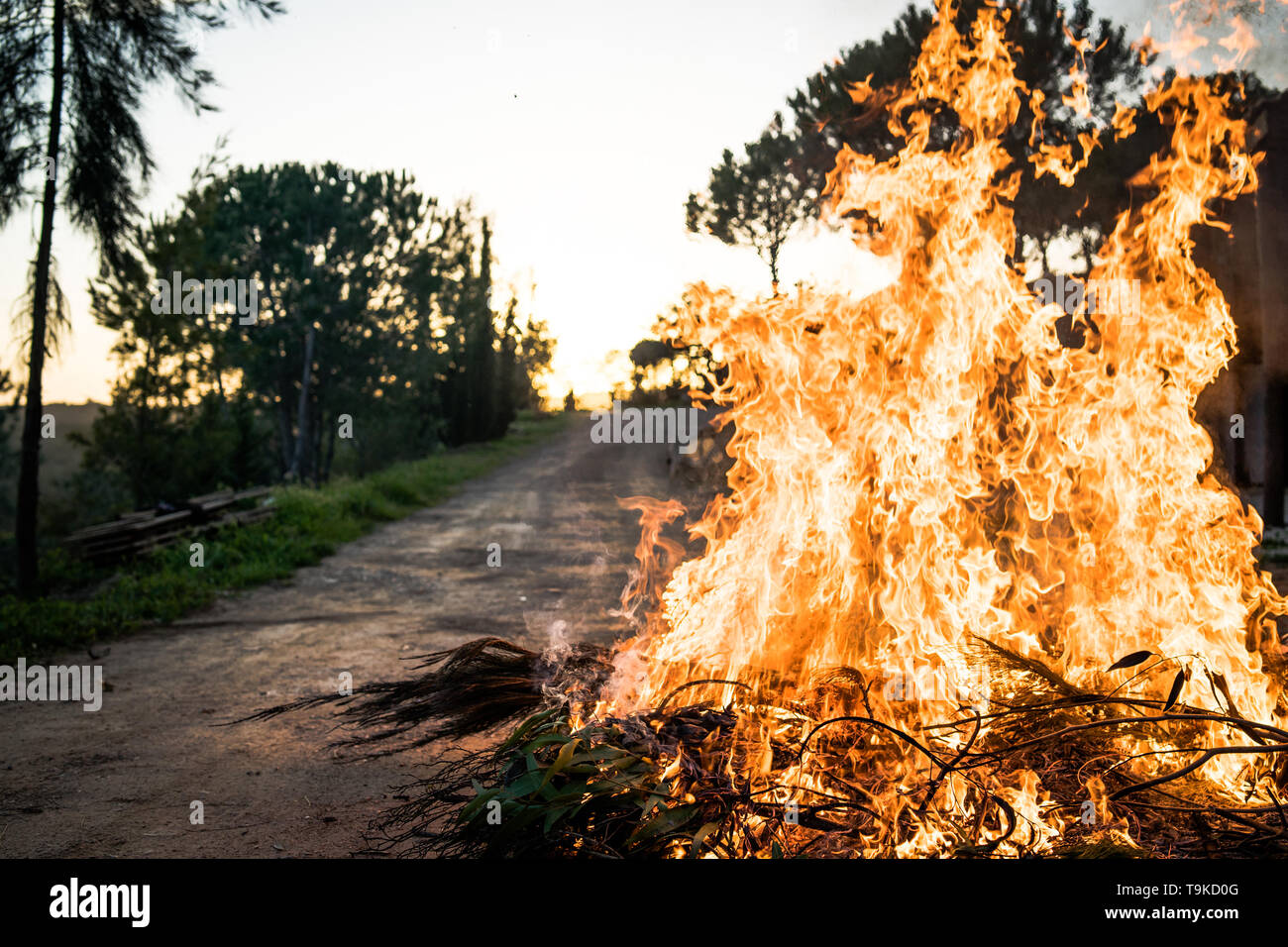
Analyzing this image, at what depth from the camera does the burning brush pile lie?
3.08m

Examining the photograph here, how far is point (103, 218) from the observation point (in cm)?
909

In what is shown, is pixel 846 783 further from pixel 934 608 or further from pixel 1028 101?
pixel 1028 101

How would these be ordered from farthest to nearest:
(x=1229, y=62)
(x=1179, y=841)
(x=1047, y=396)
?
(x=1229, y=62), (x=1047, y=396), (x=1179, y=841)

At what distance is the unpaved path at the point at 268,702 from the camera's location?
12.5 feet

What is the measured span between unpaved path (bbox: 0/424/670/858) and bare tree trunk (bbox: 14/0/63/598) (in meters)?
2.33

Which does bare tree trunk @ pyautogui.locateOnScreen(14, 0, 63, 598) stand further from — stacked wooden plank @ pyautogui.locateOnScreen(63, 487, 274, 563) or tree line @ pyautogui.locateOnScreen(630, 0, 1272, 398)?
tree line @ pyautogui.locateOnScreen(630, 0, 1272, 398)

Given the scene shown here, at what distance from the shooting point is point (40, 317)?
8.68 metres

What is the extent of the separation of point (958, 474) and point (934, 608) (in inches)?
29.6

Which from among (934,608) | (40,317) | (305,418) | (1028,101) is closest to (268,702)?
(934,608)

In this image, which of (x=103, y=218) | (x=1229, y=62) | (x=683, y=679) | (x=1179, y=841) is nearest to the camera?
(x=1179, y=841)

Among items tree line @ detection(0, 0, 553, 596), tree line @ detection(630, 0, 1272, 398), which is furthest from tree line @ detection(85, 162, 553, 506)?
tree line @ detection(630, 0, 1272, 398)

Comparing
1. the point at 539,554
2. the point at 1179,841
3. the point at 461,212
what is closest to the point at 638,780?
the point at 1179,841
